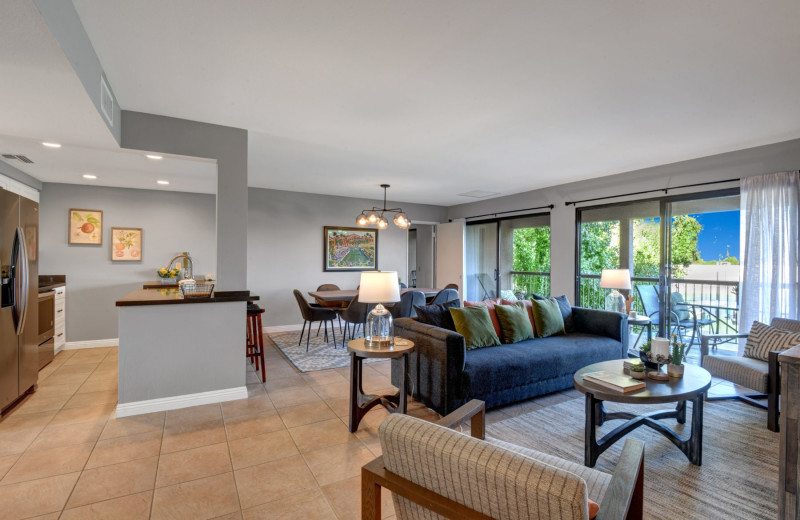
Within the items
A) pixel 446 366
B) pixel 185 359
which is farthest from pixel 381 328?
pixel 185 359

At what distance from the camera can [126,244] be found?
537cm

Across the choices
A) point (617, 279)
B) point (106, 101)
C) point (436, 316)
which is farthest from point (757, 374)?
point (106, 101)

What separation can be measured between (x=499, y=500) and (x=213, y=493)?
69.9 inches

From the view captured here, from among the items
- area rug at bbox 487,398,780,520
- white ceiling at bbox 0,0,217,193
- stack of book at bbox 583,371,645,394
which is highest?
white ceiling at bbox 0,0,217,193

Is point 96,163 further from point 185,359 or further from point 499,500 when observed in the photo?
point 499,500

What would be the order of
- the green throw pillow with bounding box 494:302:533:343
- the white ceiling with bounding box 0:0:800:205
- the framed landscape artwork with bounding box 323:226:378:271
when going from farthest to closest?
the framed landscape artwork with bounding box 323:226:378:271, the green throw pillow with bounding box 494:302:533:343, the white ceiling with bounding box 0:0:800:205

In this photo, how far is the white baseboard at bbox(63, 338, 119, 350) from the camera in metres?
5.06

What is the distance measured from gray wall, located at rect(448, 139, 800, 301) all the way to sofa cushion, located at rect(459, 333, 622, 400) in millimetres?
2171

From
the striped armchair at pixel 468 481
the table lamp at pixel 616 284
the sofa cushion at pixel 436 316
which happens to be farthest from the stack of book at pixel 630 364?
the table lamp at pixel 616 284

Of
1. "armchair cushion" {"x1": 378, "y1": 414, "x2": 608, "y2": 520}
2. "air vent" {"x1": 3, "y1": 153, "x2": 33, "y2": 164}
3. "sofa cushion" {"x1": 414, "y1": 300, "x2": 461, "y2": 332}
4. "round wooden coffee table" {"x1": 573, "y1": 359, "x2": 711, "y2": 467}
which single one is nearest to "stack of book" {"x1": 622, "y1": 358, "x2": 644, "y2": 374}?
"round wooden coffee table" {"x1": 573, "y1": 359, "x2": 711, "y2": 467}

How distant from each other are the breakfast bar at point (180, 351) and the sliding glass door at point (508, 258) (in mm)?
4690

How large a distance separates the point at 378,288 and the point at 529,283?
15.2 feet

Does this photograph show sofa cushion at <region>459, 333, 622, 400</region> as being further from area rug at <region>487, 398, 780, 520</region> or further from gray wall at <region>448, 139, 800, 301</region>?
gray wall at <region>448, 139, 800, 301</region>

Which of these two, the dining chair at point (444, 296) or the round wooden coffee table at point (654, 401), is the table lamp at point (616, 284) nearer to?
the round wooden coffee table at point (654, 401)
